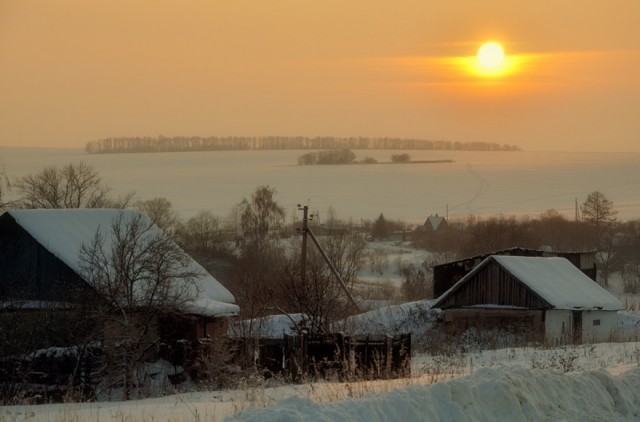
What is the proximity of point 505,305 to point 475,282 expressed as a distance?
2005 millimetres

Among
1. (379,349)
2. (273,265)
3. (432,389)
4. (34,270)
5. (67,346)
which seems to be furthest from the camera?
(273,265)

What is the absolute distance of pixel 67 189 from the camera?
71.8 metres

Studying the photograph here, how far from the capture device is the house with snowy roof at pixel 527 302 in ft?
139

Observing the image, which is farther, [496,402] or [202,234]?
[202,234]

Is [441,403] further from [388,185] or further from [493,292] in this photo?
[388,185]

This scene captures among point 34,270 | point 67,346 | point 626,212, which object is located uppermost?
point 626,212

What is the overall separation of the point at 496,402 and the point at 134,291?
17312mm

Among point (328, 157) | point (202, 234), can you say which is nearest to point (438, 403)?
point (202, 234)

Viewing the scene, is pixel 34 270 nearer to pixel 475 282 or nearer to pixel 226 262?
pixel 475 282

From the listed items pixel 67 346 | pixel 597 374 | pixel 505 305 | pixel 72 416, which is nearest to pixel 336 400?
pixel 72 416

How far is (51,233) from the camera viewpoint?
34031mm

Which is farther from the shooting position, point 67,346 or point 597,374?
point 67,346

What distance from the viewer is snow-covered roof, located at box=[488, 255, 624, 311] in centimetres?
4320

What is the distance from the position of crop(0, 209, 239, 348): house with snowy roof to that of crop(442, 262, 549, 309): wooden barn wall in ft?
Result: 45.4
